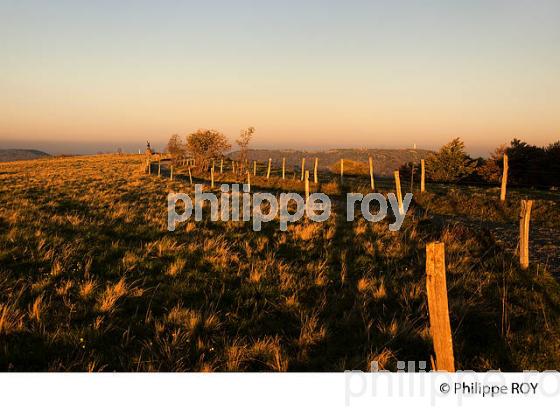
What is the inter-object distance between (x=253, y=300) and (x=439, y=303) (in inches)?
140

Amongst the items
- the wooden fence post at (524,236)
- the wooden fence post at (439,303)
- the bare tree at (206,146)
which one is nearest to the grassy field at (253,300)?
the wooden fence post at (524,236)

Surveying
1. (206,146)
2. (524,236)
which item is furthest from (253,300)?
(206,146)

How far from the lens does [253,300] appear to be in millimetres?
6461

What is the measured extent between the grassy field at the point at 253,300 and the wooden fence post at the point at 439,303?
0.80m

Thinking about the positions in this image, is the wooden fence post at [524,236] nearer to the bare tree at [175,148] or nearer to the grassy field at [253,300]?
the grassy field at [253,300]

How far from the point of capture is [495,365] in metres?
4.72

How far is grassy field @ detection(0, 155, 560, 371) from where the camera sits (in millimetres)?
4723

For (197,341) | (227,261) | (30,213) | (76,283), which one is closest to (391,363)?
(197,341)

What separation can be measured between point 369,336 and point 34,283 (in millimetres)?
6121

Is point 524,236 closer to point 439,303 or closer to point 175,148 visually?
point 439,303

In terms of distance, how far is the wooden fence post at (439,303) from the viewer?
3.76 metres

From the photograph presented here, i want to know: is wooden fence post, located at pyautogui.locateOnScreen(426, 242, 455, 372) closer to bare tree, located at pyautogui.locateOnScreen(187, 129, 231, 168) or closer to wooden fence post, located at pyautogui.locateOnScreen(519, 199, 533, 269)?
wooden fence post, located at pyautogui.locateOnScreen(519, 199, 533, 269)
